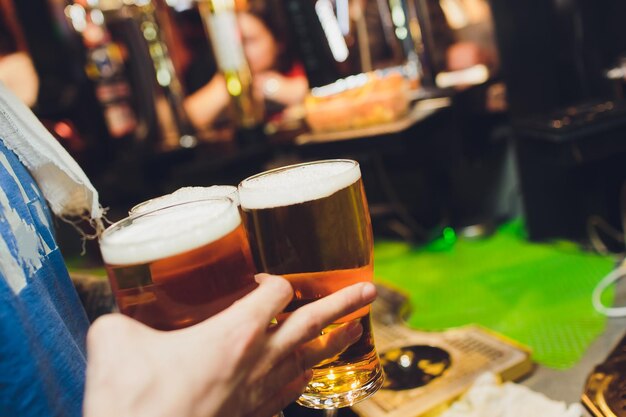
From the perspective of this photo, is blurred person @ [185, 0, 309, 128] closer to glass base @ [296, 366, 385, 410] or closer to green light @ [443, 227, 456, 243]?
green light @ [443, 227, 456, 243]

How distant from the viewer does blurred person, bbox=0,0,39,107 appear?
4.80 m

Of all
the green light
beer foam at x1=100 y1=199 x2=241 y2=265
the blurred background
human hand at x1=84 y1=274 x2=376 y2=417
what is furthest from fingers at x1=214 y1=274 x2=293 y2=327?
the green light

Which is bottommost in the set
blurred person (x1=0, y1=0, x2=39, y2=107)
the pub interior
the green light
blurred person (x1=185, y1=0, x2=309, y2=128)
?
the green light

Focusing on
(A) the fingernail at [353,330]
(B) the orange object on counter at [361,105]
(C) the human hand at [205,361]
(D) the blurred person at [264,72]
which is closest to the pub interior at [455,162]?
(B) the orange object on counter at [361,105]

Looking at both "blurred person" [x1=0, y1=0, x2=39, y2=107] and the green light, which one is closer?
the green light

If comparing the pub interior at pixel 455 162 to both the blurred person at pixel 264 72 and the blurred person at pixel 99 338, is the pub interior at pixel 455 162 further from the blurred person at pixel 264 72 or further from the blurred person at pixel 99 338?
the blurred person at pixel 99 338

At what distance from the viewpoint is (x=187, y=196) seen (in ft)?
3.31

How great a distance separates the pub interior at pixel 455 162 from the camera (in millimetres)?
1608

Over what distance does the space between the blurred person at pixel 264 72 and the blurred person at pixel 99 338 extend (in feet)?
15.4

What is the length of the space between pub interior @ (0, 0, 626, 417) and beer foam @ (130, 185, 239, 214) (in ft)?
1.09

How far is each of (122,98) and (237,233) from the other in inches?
232

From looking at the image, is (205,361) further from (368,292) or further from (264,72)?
(264,72)

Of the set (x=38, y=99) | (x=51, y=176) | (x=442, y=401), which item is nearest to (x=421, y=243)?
(x=442, y=401)

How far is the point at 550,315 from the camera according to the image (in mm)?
2162
